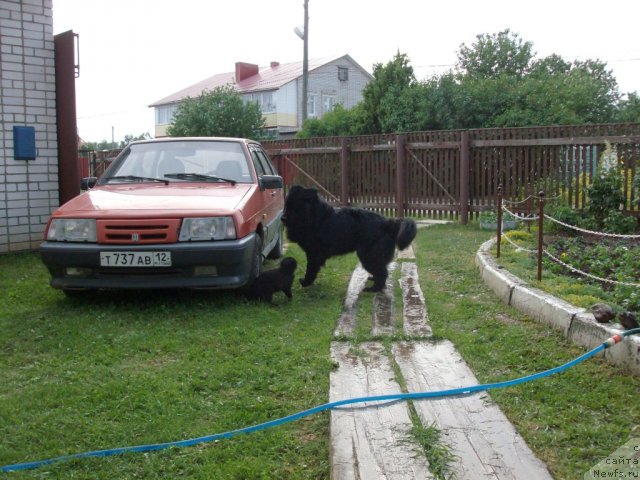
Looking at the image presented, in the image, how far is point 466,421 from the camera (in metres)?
3.42

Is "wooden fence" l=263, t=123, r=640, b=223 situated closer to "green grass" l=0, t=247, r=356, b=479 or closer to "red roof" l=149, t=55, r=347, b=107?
"green grass" l=0, t=247, r=356, b=479

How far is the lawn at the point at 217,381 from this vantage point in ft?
10.0

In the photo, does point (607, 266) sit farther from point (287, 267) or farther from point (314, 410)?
point (314, 410)

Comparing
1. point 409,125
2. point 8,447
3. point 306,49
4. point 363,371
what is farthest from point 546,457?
point 306,49

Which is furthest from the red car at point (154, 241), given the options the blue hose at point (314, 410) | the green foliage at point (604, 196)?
the green foliage at point (604, 196)

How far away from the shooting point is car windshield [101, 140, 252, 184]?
6.97 m

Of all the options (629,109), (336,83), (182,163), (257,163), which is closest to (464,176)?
(257,163)

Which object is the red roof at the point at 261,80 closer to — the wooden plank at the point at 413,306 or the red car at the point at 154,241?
the wooden plank at the point at 413,306

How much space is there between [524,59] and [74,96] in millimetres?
42761

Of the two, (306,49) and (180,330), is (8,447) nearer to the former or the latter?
(180,330)

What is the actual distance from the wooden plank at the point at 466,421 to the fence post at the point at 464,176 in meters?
8.77

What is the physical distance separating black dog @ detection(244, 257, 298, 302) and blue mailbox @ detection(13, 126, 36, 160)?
5049 millimetres

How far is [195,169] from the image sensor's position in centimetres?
714

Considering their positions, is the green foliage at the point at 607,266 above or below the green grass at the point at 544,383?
above
